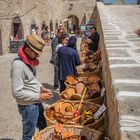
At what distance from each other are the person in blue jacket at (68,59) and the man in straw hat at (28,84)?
2.48m

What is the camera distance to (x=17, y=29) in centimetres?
1900

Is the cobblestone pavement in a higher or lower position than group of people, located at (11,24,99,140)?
lower

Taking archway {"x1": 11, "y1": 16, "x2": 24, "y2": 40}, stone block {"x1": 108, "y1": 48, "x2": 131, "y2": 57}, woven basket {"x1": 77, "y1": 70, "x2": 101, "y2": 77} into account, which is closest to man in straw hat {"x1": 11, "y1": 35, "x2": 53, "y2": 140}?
stone block {"x1": 108, "y1": 48, "x2": 131, "y2": 57}

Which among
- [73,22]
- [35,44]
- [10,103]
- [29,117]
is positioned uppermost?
[73,22]

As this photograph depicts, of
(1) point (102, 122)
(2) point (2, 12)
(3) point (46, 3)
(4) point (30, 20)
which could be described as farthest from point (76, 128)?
(3) point (46, 3)

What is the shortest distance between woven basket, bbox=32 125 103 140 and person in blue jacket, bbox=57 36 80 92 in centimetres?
276

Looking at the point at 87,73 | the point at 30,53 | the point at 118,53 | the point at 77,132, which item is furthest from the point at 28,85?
the point at 87,73

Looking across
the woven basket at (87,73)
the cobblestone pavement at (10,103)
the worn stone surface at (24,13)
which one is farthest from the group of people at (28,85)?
the worn stone surface at (24,13)

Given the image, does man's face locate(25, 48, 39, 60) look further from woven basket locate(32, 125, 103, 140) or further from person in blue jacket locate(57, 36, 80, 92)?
person in blue jacket locate(57, 36, 80, 92)

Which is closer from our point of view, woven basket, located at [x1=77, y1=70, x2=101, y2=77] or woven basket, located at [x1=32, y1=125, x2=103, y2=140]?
woven basket, located at [x1=32, y1=125, x2=103, y2=140]

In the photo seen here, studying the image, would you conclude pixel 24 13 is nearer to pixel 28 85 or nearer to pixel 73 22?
pixel 28 85

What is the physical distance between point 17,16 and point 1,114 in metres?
12.6

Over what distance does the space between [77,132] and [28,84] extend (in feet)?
2.66

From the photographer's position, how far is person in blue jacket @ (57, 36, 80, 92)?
643 centimetres
